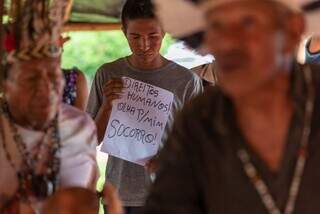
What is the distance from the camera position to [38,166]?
235cm

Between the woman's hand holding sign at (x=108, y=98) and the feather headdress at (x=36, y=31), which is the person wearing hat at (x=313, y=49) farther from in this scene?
the feather headdress at (x=36, y=31)

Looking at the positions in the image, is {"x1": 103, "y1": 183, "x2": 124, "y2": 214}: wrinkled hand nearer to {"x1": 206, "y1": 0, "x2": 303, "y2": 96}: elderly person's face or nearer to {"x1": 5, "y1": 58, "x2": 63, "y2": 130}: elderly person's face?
{"x1": 5, "y1": 58, "x2": 63, "y2": 130}: elderly person's face

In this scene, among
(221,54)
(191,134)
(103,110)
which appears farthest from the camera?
(103,110)

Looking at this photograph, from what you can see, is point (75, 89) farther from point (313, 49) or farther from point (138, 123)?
point (313, 49)

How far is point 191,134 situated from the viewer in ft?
6.70

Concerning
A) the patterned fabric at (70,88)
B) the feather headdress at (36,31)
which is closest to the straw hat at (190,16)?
the feather headdress at (36,31)

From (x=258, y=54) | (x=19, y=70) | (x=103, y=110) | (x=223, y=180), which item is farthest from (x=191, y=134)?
(x=103, y=110)

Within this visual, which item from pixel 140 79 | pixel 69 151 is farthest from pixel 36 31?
pixel 140 79

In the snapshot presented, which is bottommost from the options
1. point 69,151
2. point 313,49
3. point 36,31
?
point 313,49

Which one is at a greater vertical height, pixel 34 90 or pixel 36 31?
pixel 36 31

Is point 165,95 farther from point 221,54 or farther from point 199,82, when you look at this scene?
point 221,54

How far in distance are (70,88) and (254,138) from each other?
860 mm

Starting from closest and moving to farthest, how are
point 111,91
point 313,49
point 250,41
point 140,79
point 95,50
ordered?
point 250,41 → point 111,91 → point 140,79 → point 313,49 → point 95,50

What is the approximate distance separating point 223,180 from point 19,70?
24.2 inches
